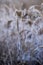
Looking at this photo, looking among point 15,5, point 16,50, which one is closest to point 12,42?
point 16,50

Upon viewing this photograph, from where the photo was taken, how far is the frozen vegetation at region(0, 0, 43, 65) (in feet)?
4.31

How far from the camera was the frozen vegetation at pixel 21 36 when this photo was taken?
1.31m

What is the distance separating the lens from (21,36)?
4.44ft

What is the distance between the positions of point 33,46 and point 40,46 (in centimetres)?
5

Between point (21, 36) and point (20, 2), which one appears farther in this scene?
point (20, 2)

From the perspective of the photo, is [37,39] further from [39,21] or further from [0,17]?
[0,17]

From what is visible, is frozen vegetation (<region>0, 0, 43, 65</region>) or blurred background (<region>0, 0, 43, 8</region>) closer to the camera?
frozen vegetation (<region>0, 0, 43, 65</region>)

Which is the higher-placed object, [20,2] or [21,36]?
[20,2]

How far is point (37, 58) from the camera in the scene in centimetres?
130

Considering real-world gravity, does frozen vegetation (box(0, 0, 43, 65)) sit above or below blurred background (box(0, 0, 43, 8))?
below

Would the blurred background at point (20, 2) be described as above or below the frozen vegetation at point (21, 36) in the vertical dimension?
above

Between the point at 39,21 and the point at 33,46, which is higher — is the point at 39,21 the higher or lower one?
the higher one

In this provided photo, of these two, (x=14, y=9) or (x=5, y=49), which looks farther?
(x=14, y=9)

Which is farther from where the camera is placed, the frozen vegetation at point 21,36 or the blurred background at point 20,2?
the blurred background at point 20,2
